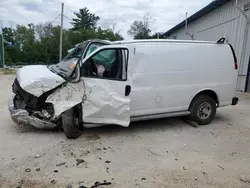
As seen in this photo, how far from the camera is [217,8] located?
12.9 m

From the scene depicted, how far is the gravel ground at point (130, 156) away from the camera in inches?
113

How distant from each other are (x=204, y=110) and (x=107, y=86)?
259 centimetres

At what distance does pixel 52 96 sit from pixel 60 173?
4.94 ft

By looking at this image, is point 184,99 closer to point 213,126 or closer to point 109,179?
point 213,126

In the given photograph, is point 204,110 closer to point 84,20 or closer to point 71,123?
point 71,123

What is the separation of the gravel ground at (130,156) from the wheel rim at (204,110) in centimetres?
30

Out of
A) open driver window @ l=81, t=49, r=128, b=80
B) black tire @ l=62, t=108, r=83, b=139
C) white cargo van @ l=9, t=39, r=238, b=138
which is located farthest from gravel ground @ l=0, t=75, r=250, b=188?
open driver window @ l=81, t=49, r=128, b=80

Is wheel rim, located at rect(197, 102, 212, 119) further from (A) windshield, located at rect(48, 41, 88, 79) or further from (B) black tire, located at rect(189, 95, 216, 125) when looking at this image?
(A) windshield, located at rect(48, 41, 88, 79)

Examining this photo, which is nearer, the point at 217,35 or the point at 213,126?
the point at 213,126

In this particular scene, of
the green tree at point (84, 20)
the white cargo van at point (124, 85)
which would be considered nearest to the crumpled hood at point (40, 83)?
the white cargo van at point (124, 85)

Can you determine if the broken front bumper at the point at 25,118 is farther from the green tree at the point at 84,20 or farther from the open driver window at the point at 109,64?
the green tree at the point at 84,20

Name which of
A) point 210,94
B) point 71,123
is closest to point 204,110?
point 210,94

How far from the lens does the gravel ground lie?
2.88 metres

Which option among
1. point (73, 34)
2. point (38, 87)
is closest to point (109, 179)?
point (38, 87)
